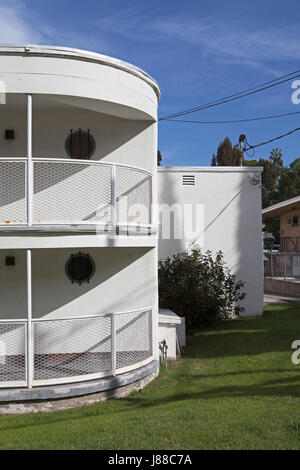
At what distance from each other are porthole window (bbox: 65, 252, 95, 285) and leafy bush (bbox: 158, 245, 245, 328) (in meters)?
4.72

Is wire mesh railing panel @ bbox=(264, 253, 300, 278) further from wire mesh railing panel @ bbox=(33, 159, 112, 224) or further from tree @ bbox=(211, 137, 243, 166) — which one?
tree @ bbox=(211, 137, 243, 166)

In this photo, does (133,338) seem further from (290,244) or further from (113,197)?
(290,244)

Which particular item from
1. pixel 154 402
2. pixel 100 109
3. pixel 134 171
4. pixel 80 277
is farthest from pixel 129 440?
pixel 100 109

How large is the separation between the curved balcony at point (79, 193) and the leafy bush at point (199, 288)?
203 inches

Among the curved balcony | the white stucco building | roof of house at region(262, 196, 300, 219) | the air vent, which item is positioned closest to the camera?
the white stucco building

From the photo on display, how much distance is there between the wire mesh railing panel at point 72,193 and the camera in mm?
9312

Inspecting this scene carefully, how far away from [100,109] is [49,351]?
530 cm

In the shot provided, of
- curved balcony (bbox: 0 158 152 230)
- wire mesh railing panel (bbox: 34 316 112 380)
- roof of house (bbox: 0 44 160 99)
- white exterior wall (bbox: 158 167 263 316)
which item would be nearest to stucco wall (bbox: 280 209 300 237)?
white exterior wall (bbox: 158 167 263 316)

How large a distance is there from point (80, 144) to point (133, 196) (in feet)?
6.01

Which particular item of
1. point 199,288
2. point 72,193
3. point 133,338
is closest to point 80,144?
point 72,193

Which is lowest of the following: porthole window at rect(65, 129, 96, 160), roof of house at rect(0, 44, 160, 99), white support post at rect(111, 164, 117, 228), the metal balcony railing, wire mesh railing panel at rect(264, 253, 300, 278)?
wire mesh railing panel at rect(264, 253, 300, 278)

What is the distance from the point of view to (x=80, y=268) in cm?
1030

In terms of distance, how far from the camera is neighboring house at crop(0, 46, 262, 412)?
835 cm

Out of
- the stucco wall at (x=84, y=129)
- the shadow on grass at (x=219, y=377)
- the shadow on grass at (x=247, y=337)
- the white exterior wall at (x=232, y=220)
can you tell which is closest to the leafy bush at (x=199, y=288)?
the white exterior wall at (x=232, y=220)
